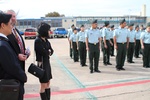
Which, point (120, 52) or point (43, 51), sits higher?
point (43, 51)

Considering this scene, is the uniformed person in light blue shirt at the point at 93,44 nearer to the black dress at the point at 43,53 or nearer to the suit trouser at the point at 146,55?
the suit trouser at the point at 146,55

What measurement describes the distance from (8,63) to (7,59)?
5 centimetres

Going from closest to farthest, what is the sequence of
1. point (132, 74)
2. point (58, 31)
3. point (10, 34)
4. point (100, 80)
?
point (10, 34) → point (100, 80) → point (132, 74) → point (58, 31)

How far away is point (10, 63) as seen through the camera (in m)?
2.64

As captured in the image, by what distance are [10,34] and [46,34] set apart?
1.76 m

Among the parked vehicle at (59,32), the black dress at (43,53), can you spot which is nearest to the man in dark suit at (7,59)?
the black dress at (43,53)

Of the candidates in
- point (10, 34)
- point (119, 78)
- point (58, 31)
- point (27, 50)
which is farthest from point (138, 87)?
point (58, 31)

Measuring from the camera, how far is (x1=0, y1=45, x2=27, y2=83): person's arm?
2.62m

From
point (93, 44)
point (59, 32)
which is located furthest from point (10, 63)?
point (59, 32)

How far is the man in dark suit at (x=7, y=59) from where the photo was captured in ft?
8.63

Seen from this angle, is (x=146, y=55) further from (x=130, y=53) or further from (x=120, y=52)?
(x=130, y=53)

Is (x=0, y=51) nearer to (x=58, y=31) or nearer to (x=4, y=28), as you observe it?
(x=4, y=28)

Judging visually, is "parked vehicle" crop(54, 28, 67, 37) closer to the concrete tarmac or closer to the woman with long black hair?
the concrete tarmac

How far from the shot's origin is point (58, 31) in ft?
122
